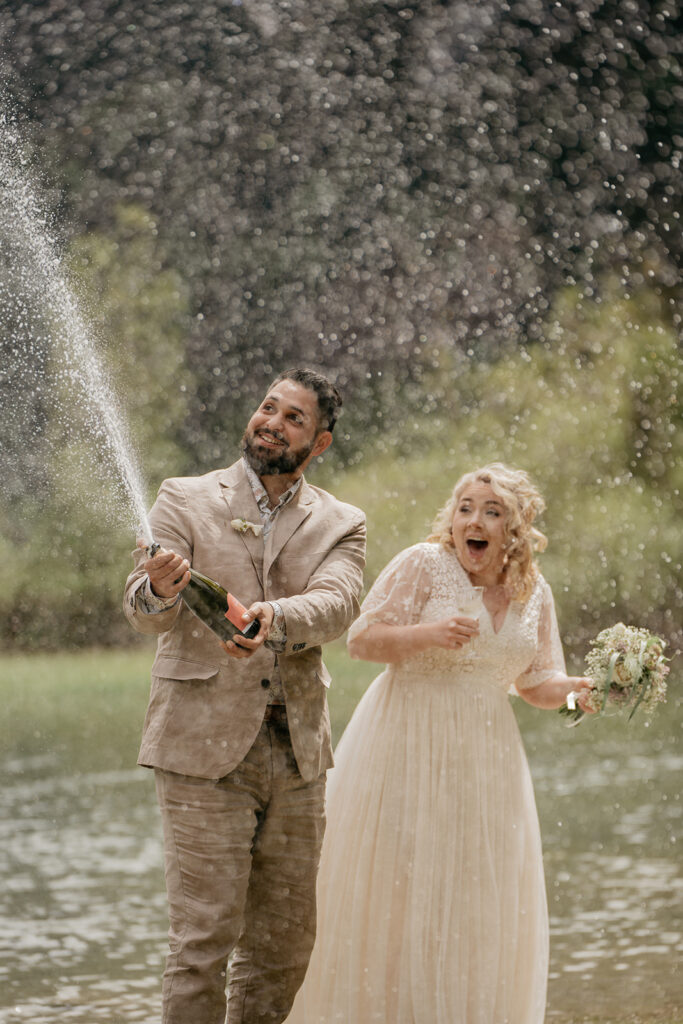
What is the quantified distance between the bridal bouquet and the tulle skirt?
255mm

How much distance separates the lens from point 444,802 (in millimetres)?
3664

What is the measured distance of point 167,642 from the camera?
317 cm

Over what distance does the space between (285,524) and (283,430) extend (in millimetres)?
231

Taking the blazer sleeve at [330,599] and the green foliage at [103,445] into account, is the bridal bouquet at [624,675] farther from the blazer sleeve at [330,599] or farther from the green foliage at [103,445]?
the green foliage at [103,445]

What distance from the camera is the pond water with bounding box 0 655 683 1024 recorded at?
463 cm

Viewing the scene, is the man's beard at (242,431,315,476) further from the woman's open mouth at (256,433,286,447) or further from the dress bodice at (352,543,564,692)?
the dress bodice at (352,543,564,692)

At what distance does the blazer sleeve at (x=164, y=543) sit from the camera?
2926mm

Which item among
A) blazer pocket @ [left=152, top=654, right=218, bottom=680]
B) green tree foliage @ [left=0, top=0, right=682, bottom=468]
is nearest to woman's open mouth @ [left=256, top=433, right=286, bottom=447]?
blazer pocket @ [left=152, top=654, right=218, bottom=680]

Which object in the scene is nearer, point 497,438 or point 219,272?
point 497,438

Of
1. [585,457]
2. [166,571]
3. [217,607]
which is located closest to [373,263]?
[585,457]

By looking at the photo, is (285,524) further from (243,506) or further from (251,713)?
(251,713)

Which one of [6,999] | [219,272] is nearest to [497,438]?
[219,272]

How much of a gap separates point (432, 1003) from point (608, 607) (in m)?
17.7

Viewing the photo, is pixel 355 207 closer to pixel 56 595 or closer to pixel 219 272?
pixel 219 272
